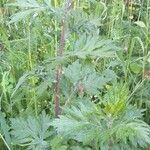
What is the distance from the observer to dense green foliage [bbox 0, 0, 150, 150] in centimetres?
137

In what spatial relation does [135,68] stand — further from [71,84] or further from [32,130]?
[32,130]

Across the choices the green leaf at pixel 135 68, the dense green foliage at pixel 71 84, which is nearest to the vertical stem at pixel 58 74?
the dense green foliage at pixel 71 84

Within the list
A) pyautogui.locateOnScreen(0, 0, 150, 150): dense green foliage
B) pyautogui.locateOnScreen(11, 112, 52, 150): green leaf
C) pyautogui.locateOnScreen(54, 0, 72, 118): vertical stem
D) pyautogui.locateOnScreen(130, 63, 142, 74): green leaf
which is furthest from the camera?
pyautogui.locateOnScreen(130, 63, 142, 74): green leaf

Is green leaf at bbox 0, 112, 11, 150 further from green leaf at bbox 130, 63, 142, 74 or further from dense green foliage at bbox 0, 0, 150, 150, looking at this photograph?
green leaf at bbox 130, 63, 142, 74

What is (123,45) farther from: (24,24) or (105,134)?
(105,134)

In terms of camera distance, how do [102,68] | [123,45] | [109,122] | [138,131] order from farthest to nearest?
[123,45], [102,68], [109,122], [138,131]

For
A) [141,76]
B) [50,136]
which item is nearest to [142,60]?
[141,76]

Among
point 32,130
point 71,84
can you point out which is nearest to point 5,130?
point 32,130

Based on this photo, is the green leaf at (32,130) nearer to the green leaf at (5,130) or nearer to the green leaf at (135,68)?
the green leaf at (5,130)

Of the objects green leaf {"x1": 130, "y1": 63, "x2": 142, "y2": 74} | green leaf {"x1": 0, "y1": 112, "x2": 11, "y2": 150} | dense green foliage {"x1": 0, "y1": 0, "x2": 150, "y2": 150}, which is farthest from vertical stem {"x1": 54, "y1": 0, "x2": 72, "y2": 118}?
green leaf {"x1": 130, "y1": 63, "x2": 142, "y2": 74}

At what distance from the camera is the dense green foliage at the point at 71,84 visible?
137cm

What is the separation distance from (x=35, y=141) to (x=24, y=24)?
0.79 metres

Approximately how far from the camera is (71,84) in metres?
1.74

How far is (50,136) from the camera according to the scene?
172 centimetres
